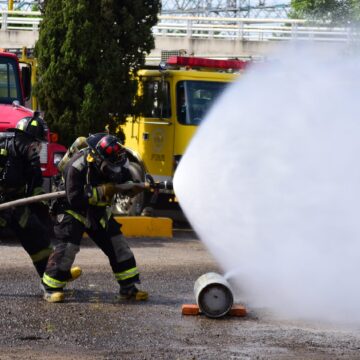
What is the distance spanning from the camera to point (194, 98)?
15.6m

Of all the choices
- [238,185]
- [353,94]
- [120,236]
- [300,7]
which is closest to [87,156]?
[120,236]

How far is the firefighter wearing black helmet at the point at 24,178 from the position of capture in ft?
31.4

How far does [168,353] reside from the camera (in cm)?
726

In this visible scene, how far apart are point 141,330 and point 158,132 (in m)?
7.82

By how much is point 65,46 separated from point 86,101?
884 mm

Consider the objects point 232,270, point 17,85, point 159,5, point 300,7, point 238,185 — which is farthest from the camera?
point 300,7

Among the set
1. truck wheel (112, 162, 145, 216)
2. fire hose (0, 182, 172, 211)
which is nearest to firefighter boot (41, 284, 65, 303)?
fire hose (0, 182, 172, 211)

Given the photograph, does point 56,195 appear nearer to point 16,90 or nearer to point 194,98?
point 16,90

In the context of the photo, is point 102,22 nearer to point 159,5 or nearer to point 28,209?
point 159,5

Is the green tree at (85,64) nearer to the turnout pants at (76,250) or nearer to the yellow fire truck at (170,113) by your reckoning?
the yellow fire truck at (170,113)

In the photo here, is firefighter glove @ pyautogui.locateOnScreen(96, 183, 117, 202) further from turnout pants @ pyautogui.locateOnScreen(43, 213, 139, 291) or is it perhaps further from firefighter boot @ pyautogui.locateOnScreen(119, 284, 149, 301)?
firefighter boot @ pyautogui.locateOnScreen(119, 284, 149, 301)

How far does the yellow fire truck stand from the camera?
50.8ft

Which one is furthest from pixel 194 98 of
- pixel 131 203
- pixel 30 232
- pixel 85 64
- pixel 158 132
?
pixel 30 232

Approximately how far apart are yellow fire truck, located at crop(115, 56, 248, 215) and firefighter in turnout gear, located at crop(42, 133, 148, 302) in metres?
5.85
